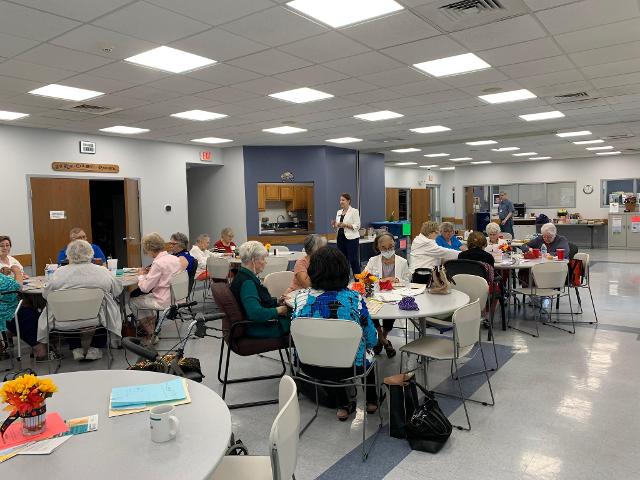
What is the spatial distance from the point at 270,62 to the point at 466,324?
3076 millimetres

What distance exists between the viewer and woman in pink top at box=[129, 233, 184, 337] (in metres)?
5.05

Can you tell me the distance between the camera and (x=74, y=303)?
4250 mm

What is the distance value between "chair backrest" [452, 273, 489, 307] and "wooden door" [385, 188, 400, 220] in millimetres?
12285

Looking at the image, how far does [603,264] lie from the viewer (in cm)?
1088

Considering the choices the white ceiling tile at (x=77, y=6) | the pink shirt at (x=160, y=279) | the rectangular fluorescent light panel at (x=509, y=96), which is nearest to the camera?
the white ceiling tile at (x=77, y=6)

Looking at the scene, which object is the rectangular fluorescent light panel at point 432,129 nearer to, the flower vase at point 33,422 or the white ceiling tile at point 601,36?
the white ceiling tile at point 601,36

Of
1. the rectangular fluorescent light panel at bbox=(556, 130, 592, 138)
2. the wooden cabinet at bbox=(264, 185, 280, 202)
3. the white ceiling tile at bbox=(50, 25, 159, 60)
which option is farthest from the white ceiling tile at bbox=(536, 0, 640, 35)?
the wooden cabinet at bbox=(264, 185, 280, 202)

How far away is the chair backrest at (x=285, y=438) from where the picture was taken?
5.06 feet

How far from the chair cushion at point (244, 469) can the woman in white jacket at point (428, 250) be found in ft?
13.0

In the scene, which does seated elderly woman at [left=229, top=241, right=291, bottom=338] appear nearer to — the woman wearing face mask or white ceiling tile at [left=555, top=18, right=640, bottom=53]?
the woman wearing face mask

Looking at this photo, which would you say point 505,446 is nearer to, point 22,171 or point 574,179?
point 22,171

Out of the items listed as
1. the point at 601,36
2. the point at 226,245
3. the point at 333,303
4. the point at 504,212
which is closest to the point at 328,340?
the point at 333,303

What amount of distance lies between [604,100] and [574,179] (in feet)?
34.2

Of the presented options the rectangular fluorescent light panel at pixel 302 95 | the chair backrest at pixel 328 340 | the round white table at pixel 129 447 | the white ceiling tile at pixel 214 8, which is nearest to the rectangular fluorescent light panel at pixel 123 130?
the rectangular fluorescent light panel at pixel 302 95
